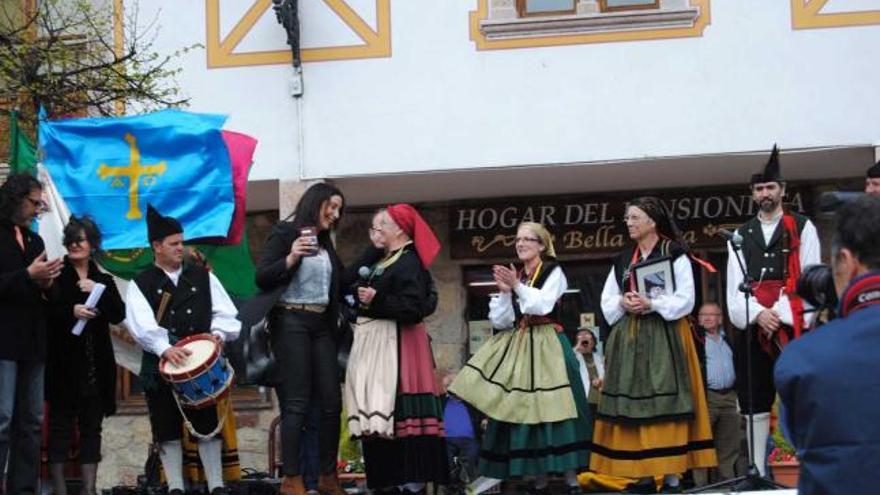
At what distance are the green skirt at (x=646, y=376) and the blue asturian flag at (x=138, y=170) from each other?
2.84m

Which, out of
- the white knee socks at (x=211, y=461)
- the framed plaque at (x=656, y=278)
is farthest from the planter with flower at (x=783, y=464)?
the white knee socks at (x=211, y=461)

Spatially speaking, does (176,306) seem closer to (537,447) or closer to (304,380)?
(304,380)

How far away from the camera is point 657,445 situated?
806 cm

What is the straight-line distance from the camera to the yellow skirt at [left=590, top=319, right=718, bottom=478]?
805cm

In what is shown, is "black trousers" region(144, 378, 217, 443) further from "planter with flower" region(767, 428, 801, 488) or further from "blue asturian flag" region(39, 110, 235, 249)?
"planter with flower" region(767, 428, 801, 488)

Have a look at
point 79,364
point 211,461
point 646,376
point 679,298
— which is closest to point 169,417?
point 211,461

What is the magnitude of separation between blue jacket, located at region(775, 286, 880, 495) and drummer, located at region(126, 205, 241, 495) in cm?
472

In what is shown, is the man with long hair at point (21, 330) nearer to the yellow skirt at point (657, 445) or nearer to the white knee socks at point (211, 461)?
the white knee socks at point (211, 461)

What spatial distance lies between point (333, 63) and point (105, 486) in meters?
4.68

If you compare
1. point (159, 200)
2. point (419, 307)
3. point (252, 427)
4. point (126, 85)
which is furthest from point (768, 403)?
point (252, 427)

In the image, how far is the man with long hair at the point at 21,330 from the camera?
7539 millimetres

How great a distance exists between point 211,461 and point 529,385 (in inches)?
71.1

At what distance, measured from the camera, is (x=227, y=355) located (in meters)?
8.36

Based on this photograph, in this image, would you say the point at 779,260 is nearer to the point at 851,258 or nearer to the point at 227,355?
the point at 227,355
